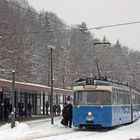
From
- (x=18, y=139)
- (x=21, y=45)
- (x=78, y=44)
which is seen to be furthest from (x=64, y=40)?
(x=18, y=139)

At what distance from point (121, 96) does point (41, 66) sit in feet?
224

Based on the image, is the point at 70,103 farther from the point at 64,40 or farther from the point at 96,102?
the point at 64,40

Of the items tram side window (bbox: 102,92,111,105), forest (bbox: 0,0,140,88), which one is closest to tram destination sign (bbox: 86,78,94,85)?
tram side window (bbox: 102,92,111,105)

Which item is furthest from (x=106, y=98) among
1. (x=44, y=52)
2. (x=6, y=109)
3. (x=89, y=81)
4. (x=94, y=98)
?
(x=44, y=52)

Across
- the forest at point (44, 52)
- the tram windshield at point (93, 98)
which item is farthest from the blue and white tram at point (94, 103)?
the forest at point (44, 52)

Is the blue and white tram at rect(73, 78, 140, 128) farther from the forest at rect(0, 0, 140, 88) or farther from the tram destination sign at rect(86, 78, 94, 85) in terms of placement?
A: the forest at rect(0, 0, 140, 88)

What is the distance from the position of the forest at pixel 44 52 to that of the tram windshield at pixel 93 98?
25314mm

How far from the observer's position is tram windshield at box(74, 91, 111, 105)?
28141 mm

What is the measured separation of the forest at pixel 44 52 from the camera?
64.8m

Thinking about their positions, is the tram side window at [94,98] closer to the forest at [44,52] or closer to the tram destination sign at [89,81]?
the tram destination sign at [89,81]

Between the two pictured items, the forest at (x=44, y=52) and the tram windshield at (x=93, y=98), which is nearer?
the tram windshield at (x=93, y=98)

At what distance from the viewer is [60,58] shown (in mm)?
90188

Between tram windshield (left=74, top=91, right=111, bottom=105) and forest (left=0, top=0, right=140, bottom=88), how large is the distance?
25.3 m

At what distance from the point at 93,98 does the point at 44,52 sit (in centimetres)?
7486
